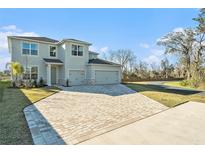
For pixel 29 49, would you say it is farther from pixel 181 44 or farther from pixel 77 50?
pixel 181 44

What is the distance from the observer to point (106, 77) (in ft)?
76.2

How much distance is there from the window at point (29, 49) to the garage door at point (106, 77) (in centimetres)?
791

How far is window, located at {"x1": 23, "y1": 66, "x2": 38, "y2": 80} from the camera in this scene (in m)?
19.3

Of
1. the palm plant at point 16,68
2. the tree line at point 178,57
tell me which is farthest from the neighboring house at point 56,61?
the tree line at point 178,57

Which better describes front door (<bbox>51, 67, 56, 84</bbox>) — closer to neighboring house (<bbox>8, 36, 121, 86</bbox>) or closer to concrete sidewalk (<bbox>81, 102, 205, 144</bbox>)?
neighboring house (<bbox>8, 36, 121, 86</bbox>)

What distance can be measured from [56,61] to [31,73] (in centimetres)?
317

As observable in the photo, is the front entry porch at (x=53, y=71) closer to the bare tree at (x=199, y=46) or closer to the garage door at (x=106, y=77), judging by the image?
the garage door at (x=106, y=77)

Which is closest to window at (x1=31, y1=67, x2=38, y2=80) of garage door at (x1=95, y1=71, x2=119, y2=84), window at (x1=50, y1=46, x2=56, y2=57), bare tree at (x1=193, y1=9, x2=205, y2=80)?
window at (x1=50, y1=46, x2=56, y2=57)

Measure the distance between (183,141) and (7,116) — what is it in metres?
6.60

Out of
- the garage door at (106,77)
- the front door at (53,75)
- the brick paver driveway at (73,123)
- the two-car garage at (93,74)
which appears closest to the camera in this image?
the brick paver driveway at (73,123)

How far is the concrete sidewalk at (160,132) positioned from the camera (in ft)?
15.6

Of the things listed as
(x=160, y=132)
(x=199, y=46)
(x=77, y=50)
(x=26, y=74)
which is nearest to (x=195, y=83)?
(x=199, y=46)
